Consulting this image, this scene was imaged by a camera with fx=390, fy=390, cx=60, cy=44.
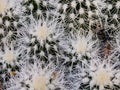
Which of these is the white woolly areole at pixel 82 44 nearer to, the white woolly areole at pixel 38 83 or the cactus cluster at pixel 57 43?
the cactus cluster at pixel 57 43

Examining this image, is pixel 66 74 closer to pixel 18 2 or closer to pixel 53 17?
pixel 53 17

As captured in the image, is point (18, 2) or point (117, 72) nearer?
point (117, 72)

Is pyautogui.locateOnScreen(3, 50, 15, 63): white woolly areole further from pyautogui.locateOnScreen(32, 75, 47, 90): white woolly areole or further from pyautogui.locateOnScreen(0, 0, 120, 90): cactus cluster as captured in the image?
pyautogui.locateOnScreen(32, 75, 47, 90): white woolly areole

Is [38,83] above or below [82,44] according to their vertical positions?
below

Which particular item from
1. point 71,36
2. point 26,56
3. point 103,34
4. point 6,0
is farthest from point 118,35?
point 6,0

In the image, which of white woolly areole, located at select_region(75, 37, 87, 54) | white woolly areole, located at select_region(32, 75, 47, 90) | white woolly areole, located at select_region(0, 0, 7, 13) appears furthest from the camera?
white woolly areole, located at select_region(0, 0, 7, 13)

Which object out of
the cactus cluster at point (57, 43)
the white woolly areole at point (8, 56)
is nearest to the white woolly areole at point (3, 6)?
the cactus cluster at point (57, 43)

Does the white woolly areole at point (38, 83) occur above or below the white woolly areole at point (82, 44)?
below

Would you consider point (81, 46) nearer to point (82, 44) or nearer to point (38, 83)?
point (82, 44)

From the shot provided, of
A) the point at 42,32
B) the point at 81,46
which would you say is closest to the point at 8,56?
the point at 42,32

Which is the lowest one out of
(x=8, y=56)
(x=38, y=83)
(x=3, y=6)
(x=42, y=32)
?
(x=38, y=83)

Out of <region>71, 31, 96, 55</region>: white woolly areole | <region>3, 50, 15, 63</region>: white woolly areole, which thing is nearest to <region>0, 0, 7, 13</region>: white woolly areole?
<region>3, 50, 15, 63</region>: white woolly areole
